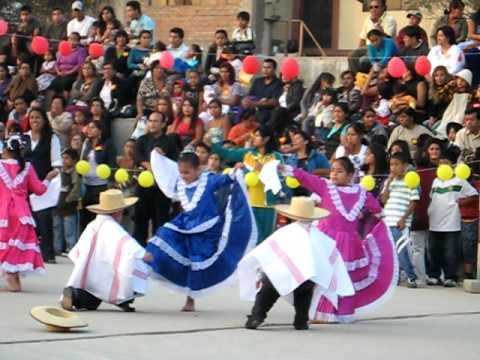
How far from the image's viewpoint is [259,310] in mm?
11781

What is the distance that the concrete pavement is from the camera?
1054 cm

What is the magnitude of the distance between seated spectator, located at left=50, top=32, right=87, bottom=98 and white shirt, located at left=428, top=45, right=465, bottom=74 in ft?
20.8

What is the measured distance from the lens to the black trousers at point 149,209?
17.7 metres

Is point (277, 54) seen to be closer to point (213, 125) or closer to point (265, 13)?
point (265, 13)

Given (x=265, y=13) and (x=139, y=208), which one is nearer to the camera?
(x=139, y=208)

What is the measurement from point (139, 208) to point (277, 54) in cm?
646

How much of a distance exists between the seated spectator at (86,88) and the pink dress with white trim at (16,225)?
6669 millimetres

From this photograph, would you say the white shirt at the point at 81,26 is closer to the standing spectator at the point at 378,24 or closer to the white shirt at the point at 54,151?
the standing spectator at the point at 378,24

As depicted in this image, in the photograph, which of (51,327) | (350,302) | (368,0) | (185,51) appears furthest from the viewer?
(368,0)

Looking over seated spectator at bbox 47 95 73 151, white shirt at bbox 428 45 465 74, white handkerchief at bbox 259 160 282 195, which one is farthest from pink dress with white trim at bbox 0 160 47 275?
white shirt at bbox 428 45 465 74

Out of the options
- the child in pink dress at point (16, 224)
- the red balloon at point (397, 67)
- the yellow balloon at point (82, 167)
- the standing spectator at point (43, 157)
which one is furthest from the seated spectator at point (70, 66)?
the child in pink dress at point (16, 224)

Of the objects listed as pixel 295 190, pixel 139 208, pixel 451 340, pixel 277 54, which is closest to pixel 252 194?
pixel 295 190

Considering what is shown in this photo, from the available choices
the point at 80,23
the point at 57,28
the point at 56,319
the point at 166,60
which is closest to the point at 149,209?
the point at 166,60

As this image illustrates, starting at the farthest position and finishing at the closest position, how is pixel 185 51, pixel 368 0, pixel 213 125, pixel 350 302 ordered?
pixel 368 0
pixel 185 51
pixel 213 125
pixel 350 302
